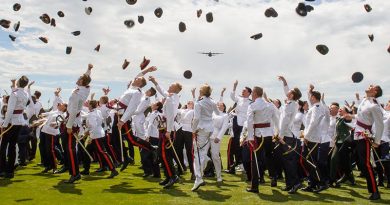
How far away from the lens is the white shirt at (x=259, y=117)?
9.30 meters

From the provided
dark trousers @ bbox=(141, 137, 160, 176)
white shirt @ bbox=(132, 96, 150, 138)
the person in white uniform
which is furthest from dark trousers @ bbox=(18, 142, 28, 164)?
the person in white uniform

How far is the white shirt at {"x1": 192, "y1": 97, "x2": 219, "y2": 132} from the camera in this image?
9617 mm

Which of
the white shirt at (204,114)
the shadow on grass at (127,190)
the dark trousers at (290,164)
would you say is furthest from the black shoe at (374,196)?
the shadow on grass at (127,190)

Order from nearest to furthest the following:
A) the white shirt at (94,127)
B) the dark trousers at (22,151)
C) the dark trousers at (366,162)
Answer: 1. the dark trousers at (366,162)
2. the white shirt at (94,127)
3. the dark trousers at (22,151)

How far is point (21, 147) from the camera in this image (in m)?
14.1

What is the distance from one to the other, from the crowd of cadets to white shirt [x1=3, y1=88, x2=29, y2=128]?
0.9 inches

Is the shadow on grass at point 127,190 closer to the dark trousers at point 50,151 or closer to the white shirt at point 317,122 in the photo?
the dark trousers at point 50,151

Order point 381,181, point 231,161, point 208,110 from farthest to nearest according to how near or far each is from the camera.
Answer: point 231,161, point 381,181, point 208,110

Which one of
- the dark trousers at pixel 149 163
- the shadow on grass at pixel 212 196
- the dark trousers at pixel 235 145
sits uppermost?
the dark trousers at pixel 235 145

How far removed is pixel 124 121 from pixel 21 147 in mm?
5754

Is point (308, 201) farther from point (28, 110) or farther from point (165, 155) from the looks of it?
point (28, 110)

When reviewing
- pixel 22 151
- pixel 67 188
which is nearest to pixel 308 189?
pixel 67 188

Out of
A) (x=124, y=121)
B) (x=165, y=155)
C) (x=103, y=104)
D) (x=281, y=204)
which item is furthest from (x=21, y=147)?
(x=281, y=204)

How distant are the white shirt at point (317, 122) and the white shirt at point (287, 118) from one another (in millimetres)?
405
